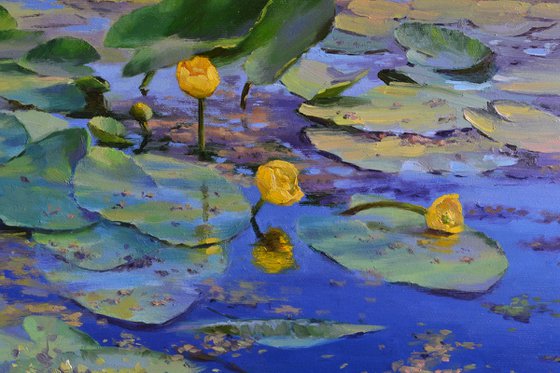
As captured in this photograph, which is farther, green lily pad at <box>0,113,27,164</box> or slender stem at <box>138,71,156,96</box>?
slender stem at <box>138,71,156,96</box>

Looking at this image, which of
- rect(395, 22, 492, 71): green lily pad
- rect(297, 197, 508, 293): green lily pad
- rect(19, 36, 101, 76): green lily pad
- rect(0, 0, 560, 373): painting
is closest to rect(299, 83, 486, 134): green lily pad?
rect(0, 0, 560, 373): painting

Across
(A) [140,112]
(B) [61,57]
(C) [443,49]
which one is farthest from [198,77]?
(C) [443,49]

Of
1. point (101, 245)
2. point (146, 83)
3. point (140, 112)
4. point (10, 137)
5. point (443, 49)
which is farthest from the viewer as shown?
point (443, 49)

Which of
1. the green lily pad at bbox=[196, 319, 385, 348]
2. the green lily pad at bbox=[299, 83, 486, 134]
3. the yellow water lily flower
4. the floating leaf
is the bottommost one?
the green lily pad at bbox=[196, 319, 385, 348]

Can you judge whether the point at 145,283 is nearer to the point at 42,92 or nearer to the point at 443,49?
the point at 42,92

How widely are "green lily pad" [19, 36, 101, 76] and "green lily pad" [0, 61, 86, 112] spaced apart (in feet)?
0.07

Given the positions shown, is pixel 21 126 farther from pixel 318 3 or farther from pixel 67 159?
pixel 318 3

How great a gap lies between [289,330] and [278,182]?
0.55ft

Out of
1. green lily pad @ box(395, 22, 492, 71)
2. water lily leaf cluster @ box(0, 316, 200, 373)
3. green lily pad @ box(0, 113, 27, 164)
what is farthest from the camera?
green lily pad @ box(395, 22, 492, 71)

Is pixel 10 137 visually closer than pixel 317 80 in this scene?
Yes

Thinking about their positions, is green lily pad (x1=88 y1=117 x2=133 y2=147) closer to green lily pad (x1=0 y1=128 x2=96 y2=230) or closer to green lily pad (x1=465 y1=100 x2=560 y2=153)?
green lily pad (x1=0 y1=128 x2=96 y2=230)

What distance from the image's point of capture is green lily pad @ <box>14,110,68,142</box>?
89 centimetres

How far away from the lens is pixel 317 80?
1.09m

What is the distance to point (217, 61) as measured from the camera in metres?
1.06
